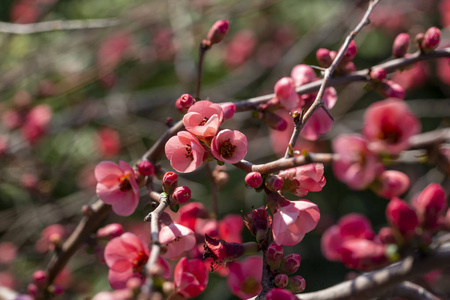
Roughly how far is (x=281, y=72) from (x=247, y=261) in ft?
5.77

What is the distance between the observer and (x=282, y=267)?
2.81ft

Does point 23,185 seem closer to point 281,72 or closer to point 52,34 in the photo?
point 281,72

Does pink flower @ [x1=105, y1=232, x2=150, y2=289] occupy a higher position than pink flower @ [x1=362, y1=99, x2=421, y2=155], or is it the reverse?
pink flower @ [x1=362, y1=99, x2=421, y2=155]

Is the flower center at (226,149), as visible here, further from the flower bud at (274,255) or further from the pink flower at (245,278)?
the pink flower at (245,278)

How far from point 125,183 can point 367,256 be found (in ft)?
1.96

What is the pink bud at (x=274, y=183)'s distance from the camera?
30.9 inches

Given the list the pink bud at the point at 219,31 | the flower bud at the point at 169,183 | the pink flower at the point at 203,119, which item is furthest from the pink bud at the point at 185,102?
the pink bud at the point at 219,31

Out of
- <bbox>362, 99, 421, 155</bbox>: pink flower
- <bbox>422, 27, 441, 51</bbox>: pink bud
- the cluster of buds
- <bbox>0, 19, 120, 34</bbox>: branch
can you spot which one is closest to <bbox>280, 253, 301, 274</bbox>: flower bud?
the cluster of buds

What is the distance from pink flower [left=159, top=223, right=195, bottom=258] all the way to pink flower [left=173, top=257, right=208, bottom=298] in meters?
0.03

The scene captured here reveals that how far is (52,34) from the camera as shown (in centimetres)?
346

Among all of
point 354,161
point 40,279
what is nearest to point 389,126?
point 354,161

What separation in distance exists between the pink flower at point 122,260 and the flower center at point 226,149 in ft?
0.83

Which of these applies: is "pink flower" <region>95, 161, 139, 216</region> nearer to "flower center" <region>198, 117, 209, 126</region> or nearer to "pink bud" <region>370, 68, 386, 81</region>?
"flower center" <region>198, 117, 209, 126</region>

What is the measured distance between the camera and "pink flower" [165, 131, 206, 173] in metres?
0.83
